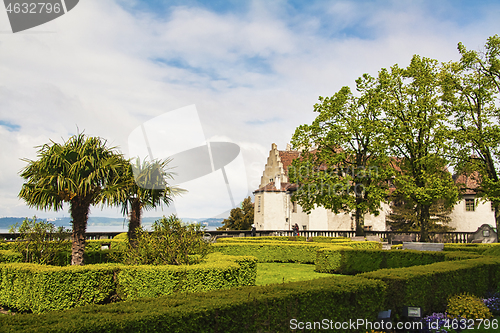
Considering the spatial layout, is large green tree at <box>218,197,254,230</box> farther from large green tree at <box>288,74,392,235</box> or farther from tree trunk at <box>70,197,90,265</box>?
tree trunk at <box>70,197,90,265</box>

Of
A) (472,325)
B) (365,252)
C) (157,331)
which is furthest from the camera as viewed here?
(365,252)

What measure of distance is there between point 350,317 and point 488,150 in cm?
2876

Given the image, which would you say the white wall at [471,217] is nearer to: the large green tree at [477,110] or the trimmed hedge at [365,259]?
the large green tree at [477,110]

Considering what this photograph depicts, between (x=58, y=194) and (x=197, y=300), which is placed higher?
(x=58, y=194)

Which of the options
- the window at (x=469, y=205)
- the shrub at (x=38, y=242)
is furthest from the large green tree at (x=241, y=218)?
the shrub at (x=38, y=242)

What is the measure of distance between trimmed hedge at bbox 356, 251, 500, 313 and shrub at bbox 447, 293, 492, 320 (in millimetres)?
173

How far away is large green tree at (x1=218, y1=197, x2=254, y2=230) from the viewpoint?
2724 inches

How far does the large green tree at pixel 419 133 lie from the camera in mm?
30406

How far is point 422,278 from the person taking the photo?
29.0 feet

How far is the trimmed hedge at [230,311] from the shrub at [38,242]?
903cm

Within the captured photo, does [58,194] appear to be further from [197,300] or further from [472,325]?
[472,325]

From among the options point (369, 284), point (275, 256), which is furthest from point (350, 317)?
point (275, 256)

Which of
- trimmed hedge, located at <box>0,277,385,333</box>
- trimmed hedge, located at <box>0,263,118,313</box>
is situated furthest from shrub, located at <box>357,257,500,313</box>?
trimmed hedge, located at <box>0,263,118,313</box>

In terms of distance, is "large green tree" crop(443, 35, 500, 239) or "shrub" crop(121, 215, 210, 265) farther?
"large green tree" crop(443, 35, 500, 239)
